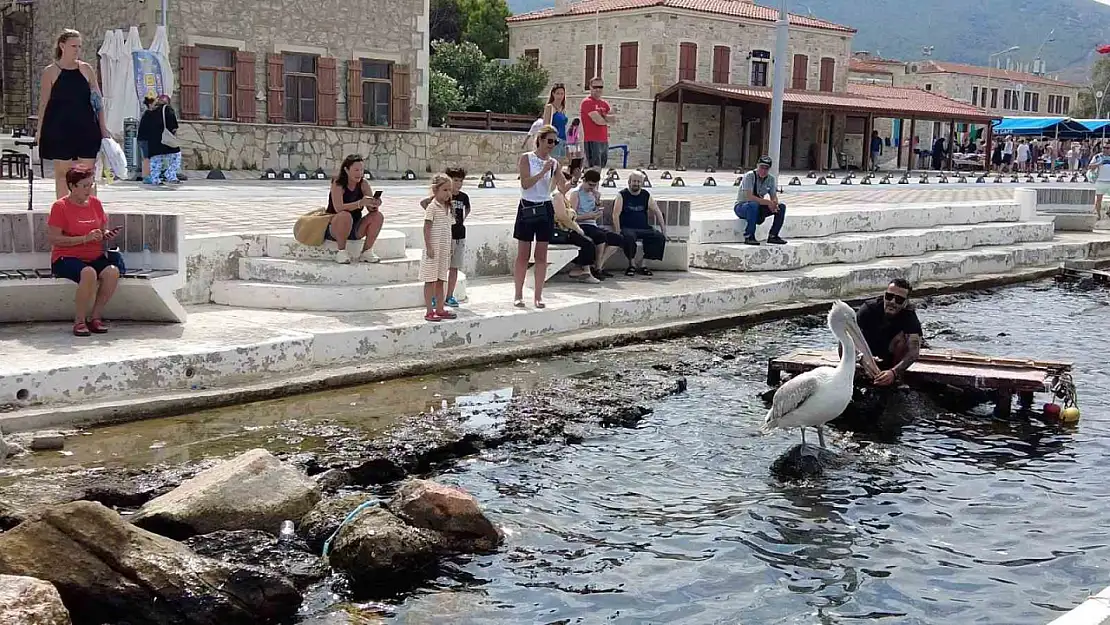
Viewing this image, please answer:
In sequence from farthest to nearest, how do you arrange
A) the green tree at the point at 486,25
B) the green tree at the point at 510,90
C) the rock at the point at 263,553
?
the green tree at the point at 486,25 → the green tree at the point at 510,90 → the rock at the point at 263,553

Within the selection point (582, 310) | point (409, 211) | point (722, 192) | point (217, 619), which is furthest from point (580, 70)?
point (217, 619)

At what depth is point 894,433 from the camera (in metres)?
8.45

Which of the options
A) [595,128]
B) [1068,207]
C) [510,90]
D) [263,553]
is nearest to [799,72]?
[510,90]

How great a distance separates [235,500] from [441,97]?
3374 centimetres

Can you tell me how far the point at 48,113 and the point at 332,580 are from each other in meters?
6.28

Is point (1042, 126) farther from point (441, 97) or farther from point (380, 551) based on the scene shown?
point (380, 551)

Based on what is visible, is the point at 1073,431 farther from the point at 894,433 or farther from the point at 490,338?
the point at 490,338

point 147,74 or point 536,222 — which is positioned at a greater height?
point 147,74

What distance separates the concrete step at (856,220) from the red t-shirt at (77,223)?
328 inches

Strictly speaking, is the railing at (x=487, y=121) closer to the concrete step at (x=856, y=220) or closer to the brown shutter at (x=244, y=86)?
the brown shutter at (x=244, y=86)

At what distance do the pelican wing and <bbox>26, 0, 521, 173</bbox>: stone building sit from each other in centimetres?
1903

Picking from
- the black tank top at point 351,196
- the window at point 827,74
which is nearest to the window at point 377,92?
the black tank top at point 351,196

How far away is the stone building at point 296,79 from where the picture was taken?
981 inches

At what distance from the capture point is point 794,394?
7598 mm
